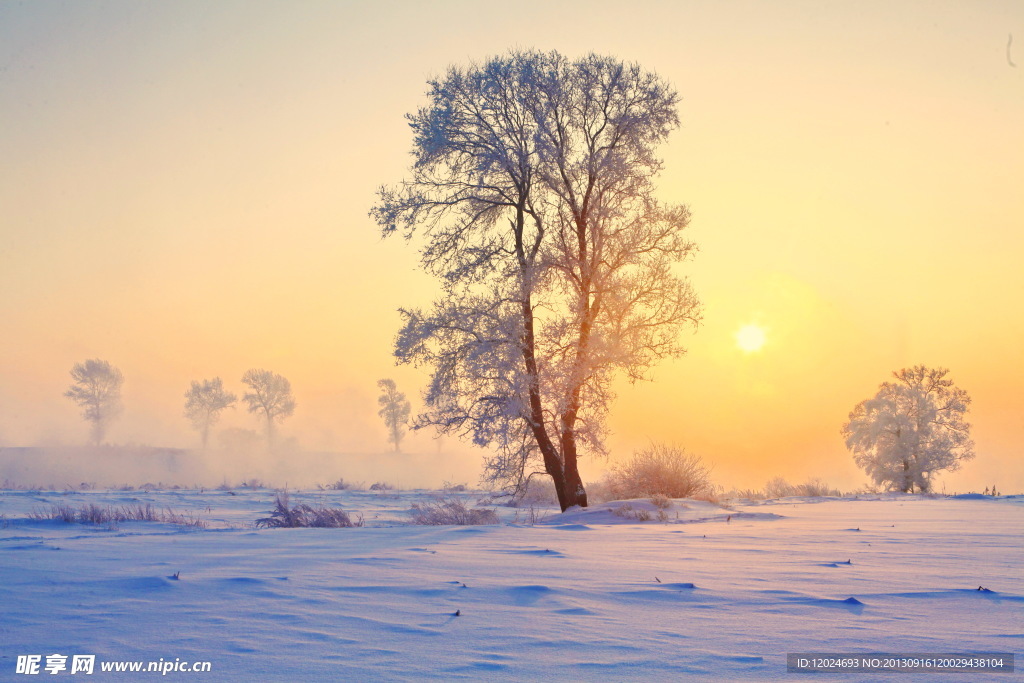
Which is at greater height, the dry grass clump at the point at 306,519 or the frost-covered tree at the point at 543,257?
the frost-covered tree at the point at 543,257

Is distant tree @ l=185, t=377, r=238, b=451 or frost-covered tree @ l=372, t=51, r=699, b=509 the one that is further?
distant tree @ l=185, t=377, r=238, b=451

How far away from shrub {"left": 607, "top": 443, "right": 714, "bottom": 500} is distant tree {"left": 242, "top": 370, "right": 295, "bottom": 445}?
2383 inches

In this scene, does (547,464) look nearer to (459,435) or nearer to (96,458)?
(459,435)

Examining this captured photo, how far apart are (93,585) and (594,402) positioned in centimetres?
1043

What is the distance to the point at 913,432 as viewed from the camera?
32.3m

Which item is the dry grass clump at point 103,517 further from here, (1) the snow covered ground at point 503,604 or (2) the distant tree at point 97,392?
(2) the distant tree at point 97,392

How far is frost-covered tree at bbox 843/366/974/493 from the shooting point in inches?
1245

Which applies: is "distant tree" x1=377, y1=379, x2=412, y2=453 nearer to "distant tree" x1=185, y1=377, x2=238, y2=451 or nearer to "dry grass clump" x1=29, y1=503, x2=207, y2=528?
"distant tree" x1=185, y1=377, x2=238, y2=451

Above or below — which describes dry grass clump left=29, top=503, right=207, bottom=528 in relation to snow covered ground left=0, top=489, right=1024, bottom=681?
below

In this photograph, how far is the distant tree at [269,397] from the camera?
222 ft

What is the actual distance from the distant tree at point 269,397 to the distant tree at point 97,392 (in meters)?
12.6

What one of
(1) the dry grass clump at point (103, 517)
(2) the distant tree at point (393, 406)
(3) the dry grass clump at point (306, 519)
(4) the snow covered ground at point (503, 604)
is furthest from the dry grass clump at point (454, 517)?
(2) the distant tree at point (393, 406)

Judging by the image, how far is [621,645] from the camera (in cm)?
231

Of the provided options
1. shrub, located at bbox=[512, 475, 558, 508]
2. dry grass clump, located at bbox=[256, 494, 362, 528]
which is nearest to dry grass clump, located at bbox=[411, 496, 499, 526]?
dry grass clump, located at bbox=[256, 494, 362, 528]
